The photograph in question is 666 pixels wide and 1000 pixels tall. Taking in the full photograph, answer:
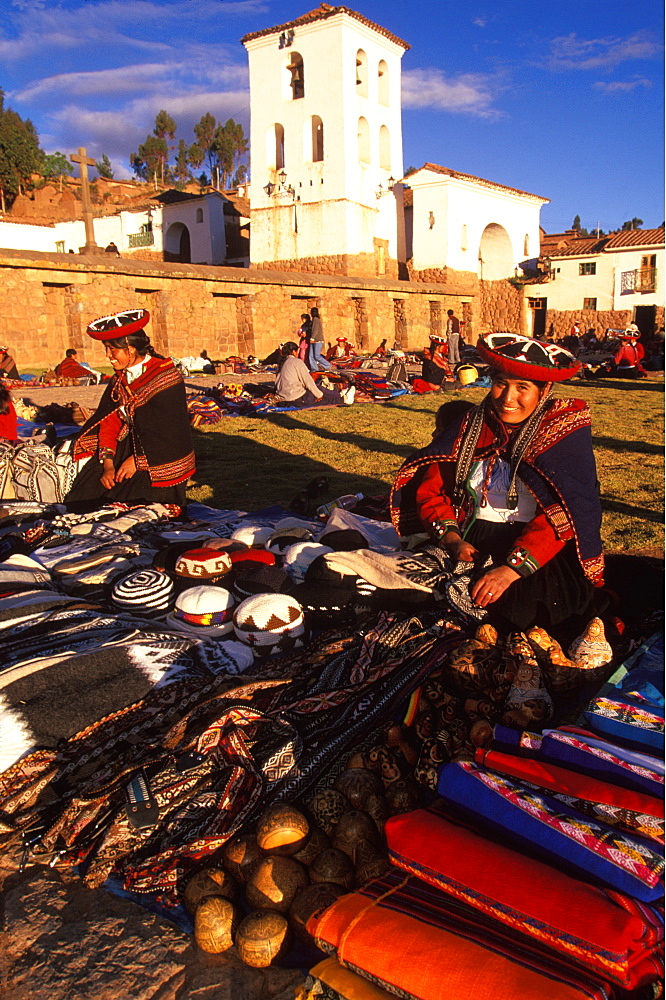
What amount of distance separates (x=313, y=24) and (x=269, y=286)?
16.6 meters

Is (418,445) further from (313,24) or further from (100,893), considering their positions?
(313,24)

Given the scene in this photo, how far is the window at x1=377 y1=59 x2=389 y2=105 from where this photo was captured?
32281 mm

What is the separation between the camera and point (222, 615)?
3352 mm

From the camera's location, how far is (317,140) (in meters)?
32.3

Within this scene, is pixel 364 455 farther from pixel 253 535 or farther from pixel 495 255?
pixel 495 255

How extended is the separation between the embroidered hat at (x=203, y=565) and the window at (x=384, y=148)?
1298 inches

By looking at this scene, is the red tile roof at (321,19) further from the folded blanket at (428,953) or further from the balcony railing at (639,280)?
the folded blanket at (428,953)

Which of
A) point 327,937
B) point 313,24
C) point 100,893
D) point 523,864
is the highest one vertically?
point 313,24

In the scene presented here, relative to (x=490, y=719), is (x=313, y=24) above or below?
above

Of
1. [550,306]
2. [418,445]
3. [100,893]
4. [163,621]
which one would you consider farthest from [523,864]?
[550,306]

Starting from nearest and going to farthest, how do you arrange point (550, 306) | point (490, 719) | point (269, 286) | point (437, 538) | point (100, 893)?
point (100, 893)
point (490, 719)
point (437, 538)
point (269, 286)
point (550, 306)

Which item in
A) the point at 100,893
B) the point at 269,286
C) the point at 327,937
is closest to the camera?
the point at 327,937

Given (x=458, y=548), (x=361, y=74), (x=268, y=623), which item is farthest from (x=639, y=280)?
(x=268, y=623)

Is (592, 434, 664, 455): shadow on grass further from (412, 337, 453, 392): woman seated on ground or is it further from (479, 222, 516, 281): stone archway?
(479, 222, 516, 281): stone archway
